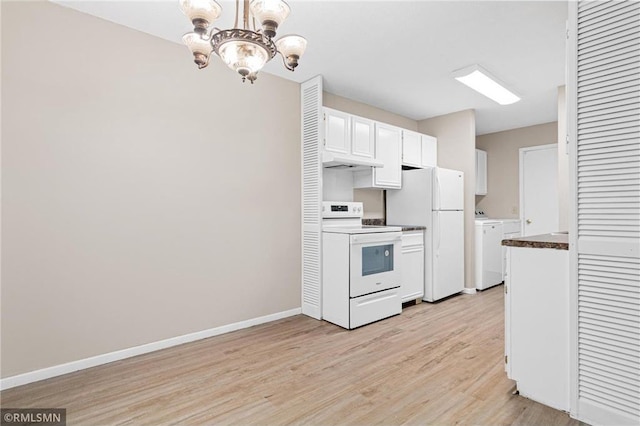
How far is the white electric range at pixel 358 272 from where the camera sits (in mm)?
3240

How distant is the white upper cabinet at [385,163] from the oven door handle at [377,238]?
2.45ft

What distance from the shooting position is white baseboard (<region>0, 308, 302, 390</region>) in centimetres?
218

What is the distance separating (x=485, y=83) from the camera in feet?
11.8

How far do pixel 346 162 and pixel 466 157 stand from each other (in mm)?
2053

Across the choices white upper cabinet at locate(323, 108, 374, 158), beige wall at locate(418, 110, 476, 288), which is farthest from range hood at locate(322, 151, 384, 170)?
beige wall at locate(418, 110, 476, 288)

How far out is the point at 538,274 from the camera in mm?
1900

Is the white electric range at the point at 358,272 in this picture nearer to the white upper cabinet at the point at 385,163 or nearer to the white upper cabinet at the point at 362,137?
the white upper cabinet at the point at 385,163

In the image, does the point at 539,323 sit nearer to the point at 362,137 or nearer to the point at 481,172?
the point at 362,137

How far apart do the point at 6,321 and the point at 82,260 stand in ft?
1.77

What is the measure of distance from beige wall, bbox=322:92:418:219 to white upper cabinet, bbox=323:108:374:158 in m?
0.42

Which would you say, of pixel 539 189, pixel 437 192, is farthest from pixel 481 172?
pixel 437 192

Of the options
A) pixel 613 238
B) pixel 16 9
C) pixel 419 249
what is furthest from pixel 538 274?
pixel 16 9

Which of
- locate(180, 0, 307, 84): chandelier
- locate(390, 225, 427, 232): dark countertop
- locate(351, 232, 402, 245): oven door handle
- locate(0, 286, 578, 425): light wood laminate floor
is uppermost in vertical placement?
locate(180, 0, 307, 84): chandelier

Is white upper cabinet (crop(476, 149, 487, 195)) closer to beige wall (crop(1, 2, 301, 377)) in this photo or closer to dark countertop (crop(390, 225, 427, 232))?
dark countertop (crop(390, 225, 427, 232))
